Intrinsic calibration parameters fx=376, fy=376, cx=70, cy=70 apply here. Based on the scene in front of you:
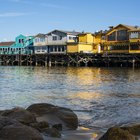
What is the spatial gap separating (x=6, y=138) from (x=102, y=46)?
75.2 metres

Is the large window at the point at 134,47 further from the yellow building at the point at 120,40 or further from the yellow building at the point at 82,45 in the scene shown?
the yellow building at the point at 82,45

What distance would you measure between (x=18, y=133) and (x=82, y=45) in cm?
7726

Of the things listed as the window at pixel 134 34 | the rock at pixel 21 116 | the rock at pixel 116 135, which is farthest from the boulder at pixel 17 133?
the window at pixel 134 34

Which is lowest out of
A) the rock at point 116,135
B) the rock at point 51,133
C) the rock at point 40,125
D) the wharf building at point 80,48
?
the rock at point 51,133

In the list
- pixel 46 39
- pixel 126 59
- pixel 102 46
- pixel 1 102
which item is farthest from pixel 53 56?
pixel 1 102

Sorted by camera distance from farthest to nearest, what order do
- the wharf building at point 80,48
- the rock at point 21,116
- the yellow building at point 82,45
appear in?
the yellow building at point 82,45
the wharf building at point 80,48
the rock at point 21,116

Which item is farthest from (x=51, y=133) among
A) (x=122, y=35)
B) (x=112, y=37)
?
(x=112, y=37)

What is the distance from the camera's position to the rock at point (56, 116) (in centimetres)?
1325

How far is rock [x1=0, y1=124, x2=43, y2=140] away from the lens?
9922 mm

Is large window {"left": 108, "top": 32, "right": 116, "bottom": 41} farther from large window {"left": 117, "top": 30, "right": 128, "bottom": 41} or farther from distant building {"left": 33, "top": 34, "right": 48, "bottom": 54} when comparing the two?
distant building {"left": 33, "top": 34, "right": 48, "bottom": 54}

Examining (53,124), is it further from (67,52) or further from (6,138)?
(67,52)

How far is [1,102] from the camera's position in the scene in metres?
21.5

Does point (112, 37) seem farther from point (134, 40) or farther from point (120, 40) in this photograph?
point (134, 40)

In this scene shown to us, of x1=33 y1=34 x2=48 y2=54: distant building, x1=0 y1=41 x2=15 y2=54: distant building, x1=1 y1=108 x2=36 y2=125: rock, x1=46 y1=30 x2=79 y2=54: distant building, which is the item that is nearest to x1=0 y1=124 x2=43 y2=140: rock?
x1=1 y1=108 x2=36 y2=125: rock
